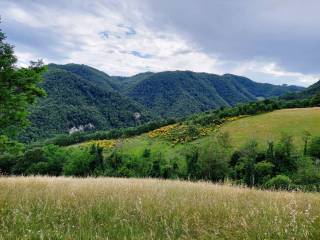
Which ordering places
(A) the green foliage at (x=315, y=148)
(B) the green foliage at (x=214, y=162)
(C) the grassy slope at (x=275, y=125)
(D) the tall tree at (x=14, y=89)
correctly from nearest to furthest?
(D) the tall tree at (x=14, y=89) → (B) the green foliage at (x=214, y=162) → (A) the green foliage at (x=315, y=148) → (C) the grassy slope at (x=275, y=125)

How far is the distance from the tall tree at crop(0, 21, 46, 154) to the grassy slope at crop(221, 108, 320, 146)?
9197 cm

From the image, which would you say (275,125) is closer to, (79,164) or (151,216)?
(79,164)

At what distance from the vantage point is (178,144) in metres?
122

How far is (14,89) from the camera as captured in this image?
49.0 ft

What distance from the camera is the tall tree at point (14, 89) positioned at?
1441 cm

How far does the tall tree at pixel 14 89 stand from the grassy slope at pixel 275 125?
302 feet

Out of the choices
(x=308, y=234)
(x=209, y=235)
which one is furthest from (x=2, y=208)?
(x=308, y=234)

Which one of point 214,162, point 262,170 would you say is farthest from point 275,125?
point 214,162

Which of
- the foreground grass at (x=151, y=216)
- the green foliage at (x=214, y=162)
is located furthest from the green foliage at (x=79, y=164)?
the foreground grass at (x=151, y=216)

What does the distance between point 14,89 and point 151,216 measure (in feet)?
38.0

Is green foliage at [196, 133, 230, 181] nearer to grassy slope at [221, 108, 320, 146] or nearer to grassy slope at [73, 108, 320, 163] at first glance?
grassy slope at [73, 108, 320, 163]

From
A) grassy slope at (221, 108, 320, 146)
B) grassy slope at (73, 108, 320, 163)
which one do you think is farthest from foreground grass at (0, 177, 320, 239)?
grassy slope at (221, 108, 320, 146)

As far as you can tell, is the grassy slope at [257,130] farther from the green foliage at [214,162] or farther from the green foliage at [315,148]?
the green foliage at [214,162]

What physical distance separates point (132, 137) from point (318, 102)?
73593 mm
